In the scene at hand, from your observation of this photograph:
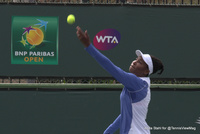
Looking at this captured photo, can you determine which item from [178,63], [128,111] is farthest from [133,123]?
[178,63]

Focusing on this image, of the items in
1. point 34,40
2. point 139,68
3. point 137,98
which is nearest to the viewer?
point 137,98

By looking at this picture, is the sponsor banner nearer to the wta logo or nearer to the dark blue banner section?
the dark blue banner section

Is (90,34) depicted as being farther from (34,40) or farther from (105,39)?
(34,40)

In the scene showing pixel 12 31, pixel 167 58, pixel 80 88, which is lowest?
pixel 80 88

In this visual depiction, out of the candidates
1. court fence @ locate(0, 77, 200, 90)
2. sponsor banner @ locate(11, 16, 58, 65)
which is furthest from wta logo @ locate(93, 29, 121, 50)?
sponsor banner @ locate(11, 16, 58, 65)

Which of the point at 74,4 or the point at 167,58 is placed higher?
the point at 74,4

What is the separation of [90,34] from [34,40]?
1.23 meters

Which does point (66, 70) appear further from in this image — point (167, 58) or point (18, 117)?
point (167, 58)

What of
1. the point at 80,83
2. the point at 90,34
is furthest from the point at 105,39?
the point at 80,83

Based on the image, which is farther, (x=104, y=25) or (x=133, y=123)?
(x=104, y=25)

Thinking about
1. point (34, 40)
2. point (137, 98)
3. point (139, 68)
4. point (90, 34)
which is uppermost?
point (90, 34)

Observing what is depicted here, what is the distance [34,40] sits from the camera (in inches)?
340

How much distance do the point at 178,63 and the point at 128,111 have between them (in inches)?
188

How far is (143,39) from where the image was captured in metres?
8.79
